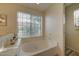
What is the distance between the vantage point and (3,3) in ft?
3.64

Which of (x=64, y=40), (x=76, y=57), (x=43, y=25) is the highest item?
(x=43, y=25)

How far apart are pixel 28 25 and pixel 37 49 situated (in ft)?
0.94

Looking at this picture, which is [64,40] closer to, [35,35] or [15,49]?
[35,35]

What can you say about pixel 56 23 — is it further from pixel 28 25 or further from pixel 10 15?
pixel 10 15

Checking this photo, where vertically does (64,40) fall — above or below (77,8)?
below

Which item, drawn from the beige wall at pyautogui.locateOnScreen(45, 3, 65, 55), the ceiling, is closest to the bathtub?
the beige wall at pyautogui.locateOnScreen(45, 3, 65, 55)

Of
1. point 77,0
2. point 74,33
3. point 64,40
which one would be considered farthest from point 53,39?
point 77,0

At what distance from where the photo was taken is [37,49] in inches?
45.0

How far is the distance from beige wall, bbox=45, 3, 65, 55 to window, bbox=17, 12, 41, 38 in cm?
11

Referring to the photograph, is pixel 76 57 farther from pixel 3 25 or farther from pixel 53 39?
pixel 3 25

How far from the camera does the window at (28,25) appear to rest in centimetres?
114

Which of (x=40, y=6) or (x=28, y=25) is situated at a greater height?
(x=40, y=6)

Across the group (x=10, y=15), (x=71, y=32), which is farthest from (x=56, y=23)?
(x=10, y=15)

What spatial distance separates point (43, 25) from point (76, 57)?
1.67 ft
